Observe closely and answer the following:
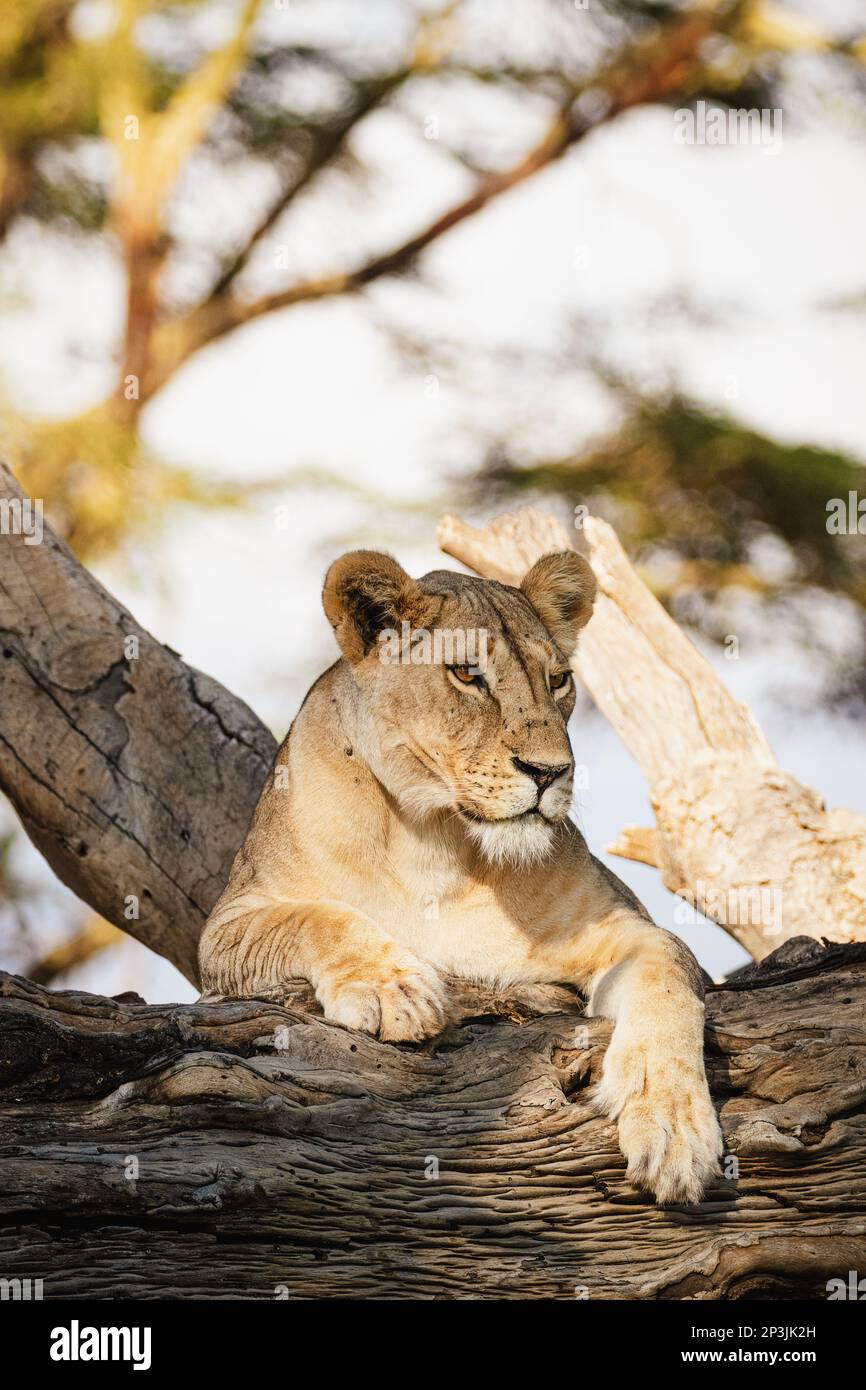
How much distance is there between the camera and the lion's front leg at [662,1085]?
384 cm

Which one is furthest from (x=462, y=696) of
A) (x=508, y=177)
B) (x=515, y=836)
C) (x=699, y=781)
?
(x=508, y=177)

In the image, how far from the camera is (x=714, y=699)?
297 inches

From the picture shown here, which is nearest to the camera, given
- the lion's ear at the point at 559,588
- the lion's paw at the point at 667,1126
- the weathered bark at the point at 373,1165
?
the weathered bark at the point at 373,1165

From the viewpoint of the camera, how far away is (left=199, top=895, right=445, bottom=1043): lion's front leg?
168 inches

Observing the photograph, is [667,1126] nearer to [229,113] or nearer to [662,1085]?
[662,1085]

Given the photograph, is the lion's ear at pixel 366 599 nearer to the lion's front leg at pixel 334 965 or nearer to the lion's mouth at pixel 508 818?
the lion's mouth at pixel 508 818

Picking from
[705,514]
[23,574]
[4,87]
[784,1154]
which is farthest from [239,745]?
[4,87]

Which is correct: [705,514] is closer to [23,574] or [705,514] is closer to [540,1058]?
[23,574]

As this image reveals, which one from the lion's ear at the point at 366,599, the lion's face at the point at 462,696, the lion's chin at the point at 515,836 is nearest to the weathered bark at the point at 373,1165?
the lion's chin at the point at 515,836

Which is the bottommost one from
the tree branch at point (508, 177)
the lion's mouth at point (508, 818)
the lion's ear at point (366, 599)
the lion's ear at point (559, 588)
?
the lion's mouth at point (508, 818)

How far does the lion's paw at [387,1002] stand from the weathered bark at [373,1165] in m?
0.07

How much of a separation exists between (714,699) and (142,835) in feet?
8.71

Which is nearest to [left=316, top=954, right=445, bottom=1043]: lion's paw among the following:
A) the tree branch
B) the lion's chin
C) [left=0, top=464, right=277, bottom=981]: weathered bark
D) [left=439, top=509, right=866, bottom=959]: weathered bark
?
the lion's chin

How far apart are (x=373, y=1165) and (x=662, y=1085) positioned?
27.9 inches
